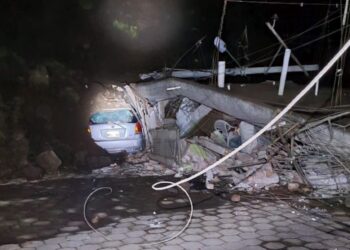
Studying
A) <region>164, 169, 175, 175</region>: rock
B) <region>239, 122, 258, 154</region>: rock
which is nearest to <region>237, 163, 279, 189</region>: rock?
<region>239, 122, 258, 154</region>: rock

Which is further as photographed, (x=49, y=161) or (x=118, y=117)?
(x=118, y=117)

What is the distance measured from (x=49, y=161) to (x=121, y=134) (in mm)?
1943

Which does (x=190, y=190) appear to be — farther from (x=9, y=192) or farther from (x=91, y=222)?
(x=9, y=192)

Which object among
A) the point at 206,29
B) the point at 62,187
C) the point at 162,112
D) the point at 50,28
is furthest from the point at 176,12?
the point at 62,187

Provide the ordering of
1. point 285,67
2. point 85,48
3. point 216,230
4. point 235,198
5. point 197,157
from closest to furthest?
point 216,230, point 235,198, point 285,67, point 197,157, point 85,48

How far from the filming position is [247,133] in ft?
26.0

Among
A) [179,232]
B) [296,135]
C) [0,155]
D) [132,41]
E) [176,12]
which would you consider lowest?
[179,232]

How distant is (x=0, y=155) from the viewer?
8664mm

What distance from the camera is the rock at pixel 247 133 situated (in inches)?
305

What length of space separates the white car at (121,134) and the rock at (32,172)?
2.02 metres

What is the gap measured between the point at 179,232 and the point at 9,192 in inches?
139

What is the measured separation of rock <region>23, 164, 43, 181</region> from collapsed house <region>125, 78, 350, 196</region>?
8.28ft

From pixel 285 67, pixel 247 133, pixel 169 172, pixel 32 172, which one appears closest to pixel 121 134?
pixel 169 172

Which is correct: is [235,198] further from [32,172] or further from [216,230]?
[32,172]
